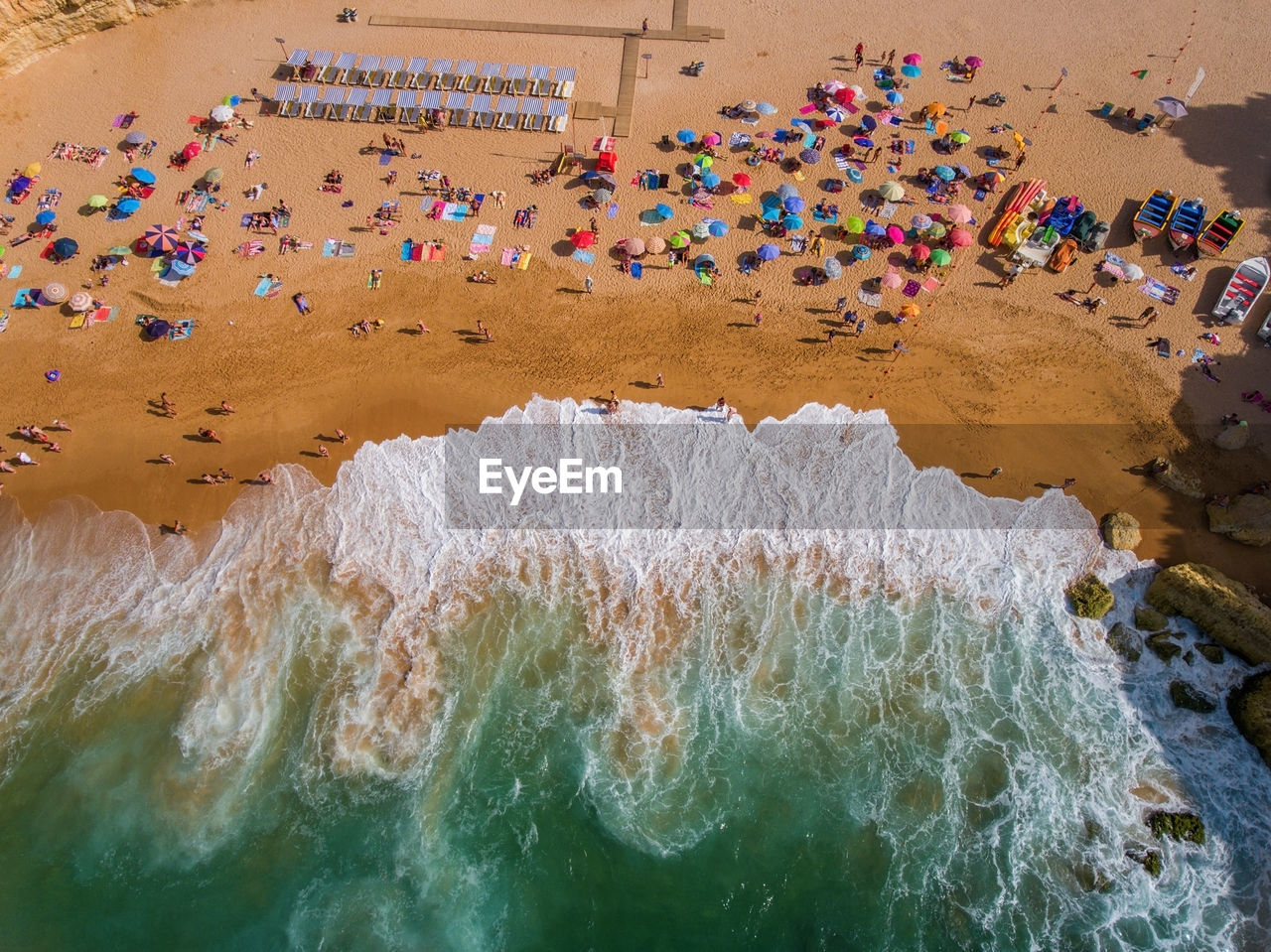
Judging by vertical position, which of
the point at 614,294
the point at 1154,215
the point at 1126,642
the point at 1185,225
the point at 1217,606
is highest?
the point at 1154,215

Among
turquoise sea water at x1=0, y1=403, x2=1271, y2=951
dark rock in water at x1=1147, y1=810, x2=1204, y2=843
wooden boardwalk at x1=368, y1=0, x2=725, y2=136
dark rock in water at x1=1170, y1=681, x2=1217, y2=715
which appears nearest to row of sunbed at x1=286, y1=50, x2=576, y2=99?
wooden boardwalk at x1=368, y1=0, x2=725, y2=136

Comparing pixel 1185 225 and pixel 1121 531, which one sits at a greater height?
pixel 1185 225

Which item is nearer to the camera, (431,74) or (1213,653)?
(1213,653)

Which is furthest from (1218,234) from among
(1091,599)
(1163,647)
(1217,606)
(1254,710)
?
(1254,710)

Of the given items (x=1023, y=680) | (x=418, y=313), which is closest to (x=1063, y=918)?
(x=1023, y=680)

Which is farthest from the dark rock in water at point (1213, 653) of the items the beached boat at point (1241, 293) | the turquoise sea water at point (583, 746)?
the beached boat at point (1241, 293)

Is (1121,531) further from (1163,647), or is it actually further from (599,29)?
(599,29)
